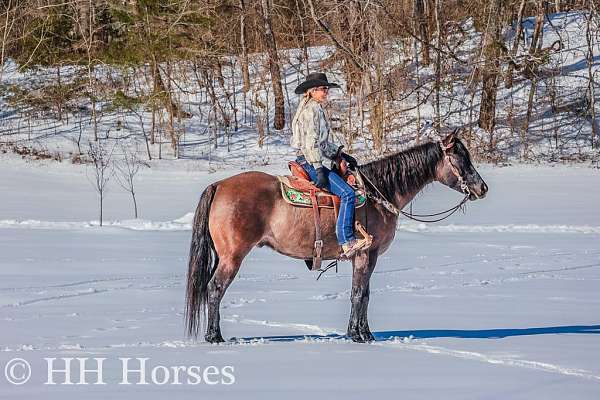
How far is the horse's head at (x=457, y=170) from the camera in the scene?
26.9 ft

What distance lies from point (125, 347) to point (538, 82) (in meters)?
26.1

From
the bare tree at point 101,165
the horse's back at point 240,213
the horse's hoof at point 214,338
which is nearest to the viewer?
the horse's hoof at point 214,338

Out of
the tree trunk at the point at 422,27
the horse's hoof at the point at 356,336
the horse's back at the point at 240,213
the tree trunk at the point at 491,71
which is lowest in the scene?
the horse's hoof at the point at 356,336

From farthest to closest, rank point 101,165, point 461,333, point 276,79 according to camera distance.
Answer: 1. point 276,79
2. point 101,165
3. point 461,333

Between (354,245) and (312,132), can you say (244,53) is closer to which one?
(312,132)

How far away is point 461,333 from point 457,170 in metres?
1.45

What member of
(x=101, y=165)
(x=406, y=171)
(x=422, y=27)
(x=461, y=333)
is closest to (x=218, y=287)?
(x=406, y=171)

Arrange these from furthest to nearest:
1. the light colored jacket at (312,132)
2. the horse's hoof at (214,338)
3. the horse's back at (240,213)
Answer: the light colored jacket at (312,132) < the horse's back at (240,213) < the horse's hoof at (214,338)

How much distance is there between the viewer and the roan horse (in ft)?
24.8

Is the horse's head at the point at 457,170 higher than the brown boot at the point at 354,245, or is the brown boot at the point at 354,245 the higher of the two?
the horse's head at the point at 457,170

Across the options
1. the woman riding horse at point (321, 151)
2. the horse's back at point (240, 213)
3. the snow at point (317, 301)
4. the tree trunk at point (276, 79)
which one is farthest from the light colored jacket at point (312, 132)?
the tree trunk at point (276, 79)

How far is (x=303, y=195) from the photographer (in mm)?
7723

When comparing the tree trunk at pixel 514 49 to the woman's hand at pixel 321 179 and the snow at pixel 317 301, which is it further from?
the woman's hand at pixel 321 179

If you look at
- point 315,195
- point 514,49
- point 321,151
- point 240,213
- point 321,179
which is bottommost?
point 240,213
